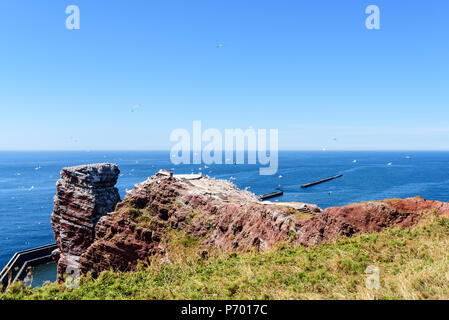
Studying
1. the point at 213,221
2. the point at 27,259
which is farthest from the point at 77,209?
the point at 213,221

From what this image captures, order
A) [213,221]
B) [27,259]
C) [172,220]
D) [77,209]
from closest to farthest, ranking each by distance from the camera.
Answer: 1. [213,221]
2. [172,220]
3. [77,209]
4. [27,259]

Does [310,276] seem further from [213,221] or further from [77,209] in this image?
[77,209]

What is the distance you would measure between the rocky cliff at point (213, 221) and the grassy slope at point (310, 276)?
5.73 ft

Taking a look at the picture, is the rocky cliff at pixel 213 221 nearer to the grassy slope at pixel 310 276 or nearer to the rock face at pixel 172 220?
the rock face at pixel 172 220

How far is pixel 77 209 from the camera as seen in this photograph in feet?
125

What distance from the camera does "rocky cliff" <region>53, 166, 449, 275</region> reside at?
15.1 meters

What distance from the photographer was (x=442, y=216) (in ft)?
45.7

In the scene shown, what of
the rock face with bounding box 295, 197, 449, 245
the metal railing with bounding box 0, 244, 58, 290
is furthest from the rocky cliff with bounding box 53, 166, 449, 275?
the metal railing with bounding box 0, 244, 58, 290

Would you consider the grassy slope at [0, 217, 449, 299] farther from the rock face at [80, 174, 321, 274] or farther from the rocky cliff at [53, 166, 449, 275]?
the rock face at [80, 174, 321, 274]

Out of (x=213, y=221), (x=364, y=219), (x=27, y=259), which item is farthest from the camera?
(x=27, y=259)

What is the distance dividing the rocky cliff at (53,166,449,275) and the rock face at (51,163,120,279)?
1410cm

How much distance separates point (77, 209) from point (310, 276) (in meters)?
37.5
